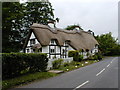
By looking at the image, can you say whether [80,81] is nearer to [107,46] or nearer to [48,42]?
[48,42]

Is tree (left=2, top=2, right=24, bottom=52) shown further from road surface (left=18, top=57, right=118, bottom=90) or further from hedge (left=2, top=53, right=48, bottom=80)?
road surface (left=18, top=57, right=118, bottom=90)

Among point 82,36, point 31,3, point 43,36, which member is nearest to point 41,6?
point 31,3

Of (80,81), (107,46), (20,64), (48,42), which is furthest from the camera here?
(107,46)

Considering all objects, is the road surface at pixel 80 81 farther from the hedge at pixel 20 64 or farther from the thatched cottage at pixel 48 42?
the thatched cottage at pixel 48 42

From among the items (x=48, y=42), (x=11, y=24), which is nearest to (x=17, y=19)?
(x=11, y=24)

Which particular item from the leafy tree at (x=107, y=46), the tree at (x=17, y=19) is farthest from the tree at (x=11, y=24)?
the leafy tree at (x=107, y=46)

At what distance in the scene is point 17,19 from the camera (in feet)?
99.3

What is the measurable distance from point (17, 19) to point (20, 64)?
814 inches

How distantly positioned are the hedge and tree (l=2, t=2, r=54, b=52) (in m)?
15.5

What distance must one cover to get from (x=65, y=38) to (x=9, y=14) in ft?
39.3

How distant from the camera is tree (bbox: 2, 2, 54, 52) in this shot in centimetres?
2833

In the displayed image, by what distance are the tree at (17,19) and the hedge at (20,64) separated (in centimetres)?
1548

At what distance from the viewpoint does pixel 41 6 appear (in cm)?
4169

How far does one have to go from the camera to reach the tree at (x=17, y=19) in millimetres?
28328
